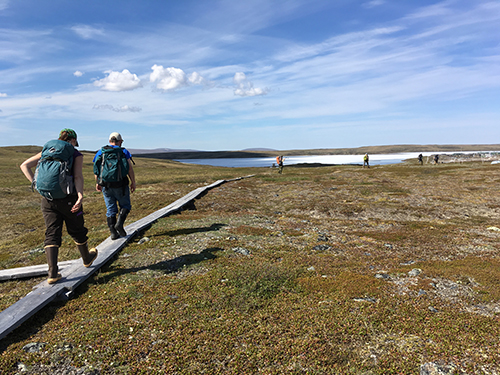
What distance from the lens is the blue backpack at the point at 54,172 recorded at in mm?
7406

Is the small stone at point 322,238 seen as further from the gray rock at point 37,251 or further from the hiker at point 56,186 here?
the gray rock at point 37,251

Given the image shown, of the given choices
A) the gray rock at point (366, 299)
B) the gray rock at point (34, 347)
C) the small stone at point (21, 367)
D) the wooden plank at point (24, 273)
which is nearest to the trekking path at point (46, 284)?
the wooden plank at point (24, 273)

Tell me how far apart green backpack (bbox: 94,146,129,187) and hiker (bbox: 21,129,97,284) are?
2485mm

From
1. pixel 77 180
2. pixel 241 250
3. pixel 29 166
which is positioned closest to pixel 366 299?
pixel 241 250

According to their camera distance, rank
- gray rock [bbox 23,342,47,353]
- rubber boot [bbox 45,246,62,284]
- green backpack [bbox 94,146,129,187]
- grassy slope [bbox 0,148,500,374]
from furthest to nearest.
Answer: green backpack [bbox 94,146,129,187], rubber boot [bbox 45,246,62,284], gray rock [bbox 23,342,47,353], grassy slope [bbox 0,148,500,374]

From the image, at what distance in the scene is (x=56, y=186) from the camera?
24.3 feet

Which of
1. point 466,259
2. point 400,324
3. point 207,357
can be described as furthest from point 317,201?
point 207,357

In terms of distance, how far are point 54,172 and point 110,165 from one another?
10.7 feet

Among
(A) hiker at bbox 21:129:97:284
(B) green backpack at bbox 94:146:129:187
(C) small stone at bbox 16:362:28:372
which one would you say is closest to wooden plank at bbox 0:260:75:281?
(A) hiker at bbox 21:129:97:284

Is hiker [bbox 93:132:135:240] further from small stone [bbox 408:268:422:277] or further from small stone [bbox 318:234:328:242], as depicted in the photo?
small stone [bbox 408:268:422:277]

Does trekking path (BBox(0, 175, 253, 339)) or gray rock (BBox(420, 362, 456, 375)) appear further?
trekking path (BBox(0, 175, 253, 339))

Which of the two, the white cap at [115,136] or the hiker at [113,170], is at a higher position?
the white cap at [115,136]

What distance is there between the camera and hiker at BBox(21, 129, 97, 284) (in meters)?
7.44

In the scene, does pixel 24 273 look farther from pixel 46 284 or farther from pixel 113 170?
pixel 113 170
